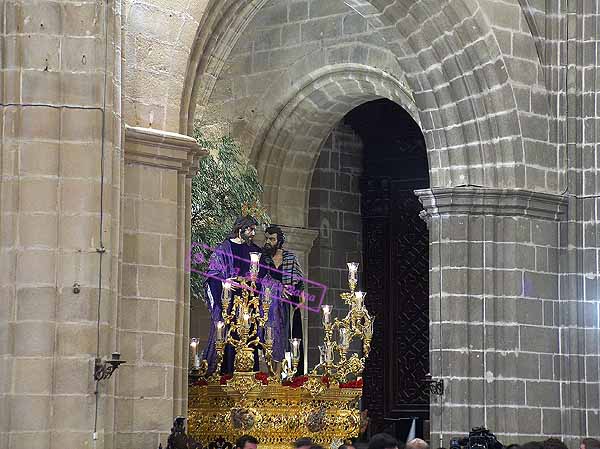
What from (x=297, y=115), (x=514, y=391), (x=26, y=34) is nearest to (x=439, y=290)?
(x=514, y=391)

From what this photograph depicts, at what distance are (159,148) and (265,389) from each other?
8.61 ft

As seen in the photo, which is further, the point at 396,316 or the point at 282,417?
the point at 396,316

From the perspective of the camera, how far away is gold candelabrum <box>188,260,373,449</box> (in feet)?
47.3

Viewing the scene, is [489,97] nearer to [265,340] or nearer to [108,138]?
[265,340]

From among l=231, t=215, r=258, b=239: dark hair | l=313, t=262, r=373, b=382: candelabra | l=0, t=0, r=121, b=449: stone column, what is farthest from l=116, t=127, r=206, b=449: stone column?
l=231, t=215, r=258, b=239: dark hair

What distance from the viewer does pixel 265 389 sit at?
1444 centimetres

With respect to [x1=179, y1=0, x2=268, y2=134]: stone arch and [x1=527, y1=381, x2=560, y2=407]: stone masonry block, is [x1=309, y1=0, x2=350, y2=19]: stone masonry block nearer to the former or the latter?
[x1=179, y1=0, x2=268, y2=134]: stone arch

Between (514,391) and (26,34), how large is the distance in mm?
6873

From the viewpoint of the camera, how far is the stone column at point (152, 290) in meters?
12.7

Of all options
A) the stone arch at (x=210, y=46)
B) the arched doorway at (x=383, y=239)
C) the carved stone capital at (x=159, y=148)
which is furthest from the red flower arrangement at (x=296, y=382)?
the arched doorway at (x=383, y=239)

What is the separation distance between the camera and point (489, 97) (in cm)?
1666

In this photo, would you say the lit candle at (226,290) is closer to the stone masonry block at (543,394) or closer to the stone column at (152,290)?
the stone column at (152,290)

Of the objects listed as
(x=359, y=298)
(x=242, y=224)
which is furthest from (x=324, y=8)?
(x=359, y=298)

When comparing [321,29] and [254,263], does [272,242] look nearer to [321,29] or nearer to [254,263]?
[254,263]
